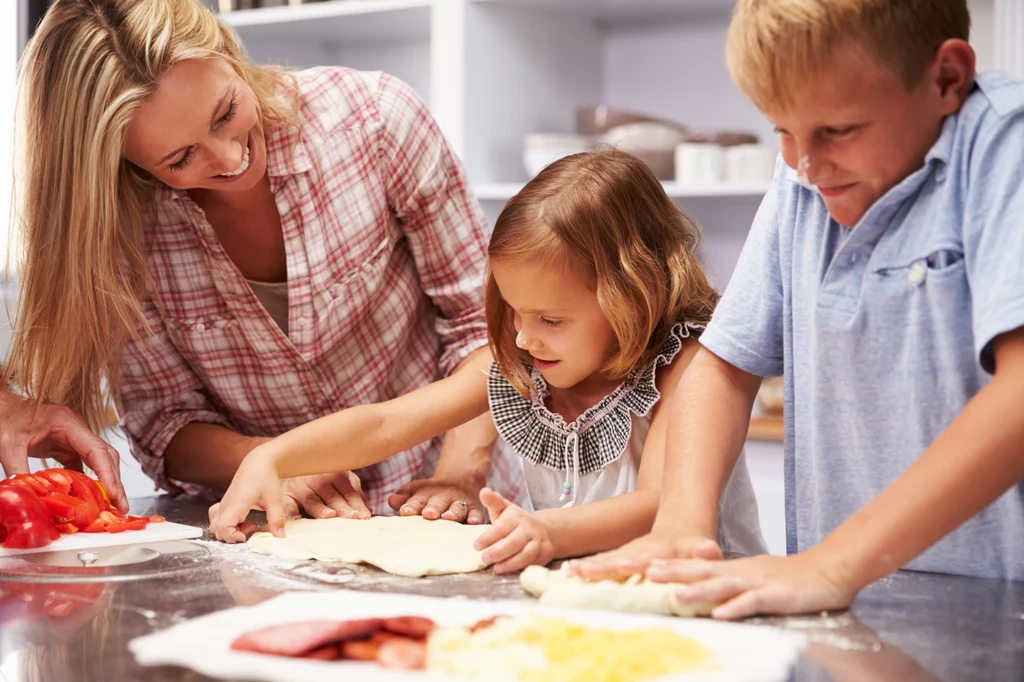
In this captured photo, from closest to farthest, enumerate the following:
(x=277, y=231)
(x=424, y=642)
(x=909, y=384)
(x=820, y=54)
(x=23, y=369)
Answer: (x=424, y=642)
(x=820, y=54)
(x=909, y=384)
(x=23, y=369)
(x=277, y=231)

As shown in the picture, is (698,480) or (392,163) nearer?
(698,480)

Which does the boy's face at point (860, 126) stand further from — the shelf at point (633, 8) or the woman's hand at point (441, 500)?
the shelf at point (633, 8)

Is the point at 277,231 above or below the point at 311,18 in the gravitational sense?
below

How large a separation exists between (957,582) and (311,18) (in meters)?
2.22

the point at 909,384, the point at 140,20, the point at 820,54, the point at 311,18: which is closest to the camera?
the point at 820,54

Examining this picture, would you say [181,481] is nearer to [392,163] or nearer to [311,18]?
[392,163]

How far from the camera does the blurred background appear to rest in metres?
2.38

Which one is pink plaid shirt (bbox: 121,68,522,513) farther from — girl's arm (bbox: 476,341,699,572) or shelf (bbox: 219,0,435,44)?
shelf (bbox: 219,0,435,44)

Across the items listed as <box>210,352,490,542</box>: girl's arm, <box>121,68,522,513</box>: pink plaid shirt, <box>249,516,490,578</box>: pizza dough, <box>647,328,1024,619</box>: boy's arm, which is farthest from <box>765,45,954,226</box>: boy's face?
<box>121,68,522,513</box>: pink plaid shirt

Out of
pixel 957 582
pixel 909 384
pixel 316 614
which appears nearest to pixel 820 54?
pixel 909 384

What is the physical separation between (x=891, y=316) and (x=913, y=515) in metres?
0.22

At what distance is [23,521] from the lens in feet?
3.55

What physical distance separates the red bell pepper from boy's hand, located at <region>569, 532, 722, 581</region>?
539 millimetres

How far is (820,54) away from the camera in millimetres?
840
